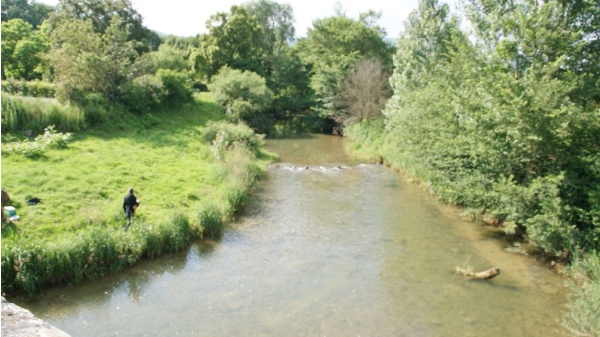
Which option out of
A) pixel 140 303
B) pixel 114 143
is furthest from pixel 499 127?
pixel 114 143

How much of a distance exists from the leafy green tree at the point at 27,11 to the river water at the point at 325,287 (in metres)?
67.3

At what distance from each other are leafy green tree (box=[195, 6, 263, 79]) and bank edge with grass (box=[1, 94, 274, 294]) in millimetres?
32225

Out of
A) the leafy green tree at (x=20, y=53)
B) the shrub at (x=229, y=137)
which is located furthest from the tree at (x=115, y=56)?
the shrub at (x=229, y=137)

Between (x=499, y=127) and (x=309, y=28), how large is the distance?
39.5 meters

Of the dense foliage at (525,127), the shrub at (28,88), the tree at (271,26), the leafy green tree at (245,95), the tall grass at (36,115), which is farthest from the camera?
the tree at (271,26)

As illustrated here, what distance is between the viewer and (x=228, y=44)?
1935 inches

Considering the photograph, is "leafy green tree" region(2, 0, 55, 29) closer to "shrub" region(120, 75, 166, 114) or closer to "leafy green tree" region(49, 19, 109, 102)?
"shrub" region(120, 75, 166, 114)

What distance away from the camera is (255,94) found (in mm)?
40875

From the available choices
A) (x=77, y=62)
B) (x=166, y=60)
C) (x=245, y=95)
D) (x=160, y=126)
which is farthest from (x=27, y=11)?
(x=160, y=126)

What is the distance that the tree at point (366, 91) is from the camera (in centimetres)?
3772

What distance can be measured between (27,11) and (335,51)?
181ft

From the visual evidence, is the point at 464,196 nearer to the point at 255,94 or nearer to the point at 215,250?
the point at 215,250

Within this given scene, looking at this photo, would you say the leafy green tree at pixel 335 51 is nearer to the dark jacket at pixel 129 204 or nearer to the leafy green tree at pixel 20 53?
the leafy green tree at pixel 20 53

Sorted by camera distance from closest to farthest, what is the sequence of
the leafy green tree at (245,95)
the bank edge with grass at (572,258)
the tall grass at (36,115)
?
the bank edge with grass at (572,258)
the tall grass at (36,115)
the leafy green tree at (245,95)
